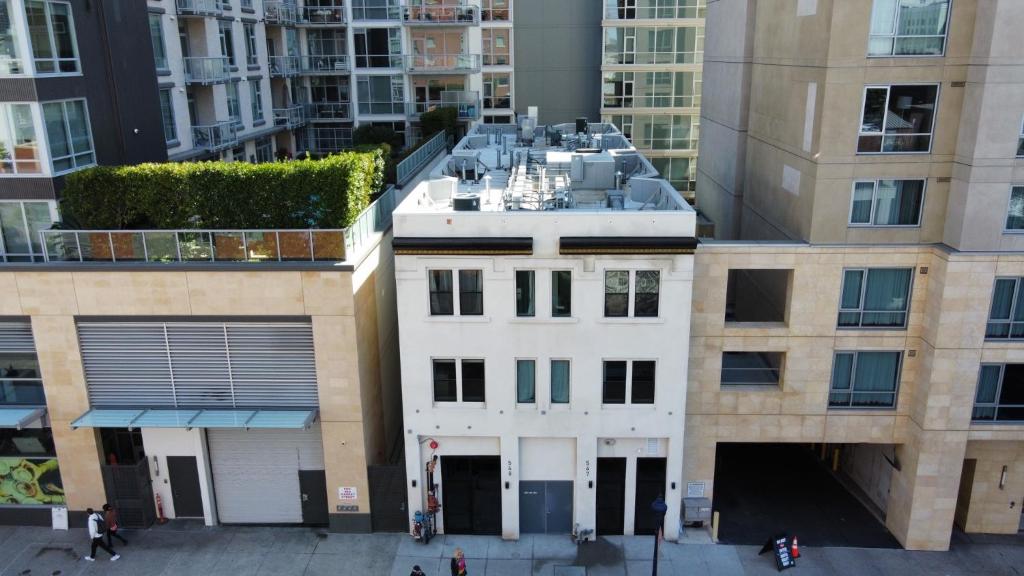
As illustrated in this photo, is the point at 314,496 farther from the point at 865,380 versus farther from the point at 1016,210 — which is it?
the point at 1016,210

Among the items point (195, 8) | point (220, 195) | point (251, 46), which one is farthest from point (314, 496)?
point (251, 46)

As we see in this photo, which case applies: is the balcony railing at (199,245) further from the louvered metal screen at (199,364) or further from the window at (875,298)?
the window at (875,298)

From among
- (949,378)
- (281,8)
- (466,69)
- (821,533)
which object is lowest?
(821,533)

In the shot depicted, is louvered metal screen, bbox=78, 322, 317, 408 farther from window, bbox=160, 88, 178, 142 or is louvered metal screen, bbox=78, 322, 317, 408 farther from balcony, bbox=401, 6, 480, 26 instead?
balcony, bbox=401, 6, 480, 26

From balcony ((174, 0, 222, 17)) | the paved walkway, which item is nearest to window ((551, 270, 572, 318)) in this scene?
the paved walkway

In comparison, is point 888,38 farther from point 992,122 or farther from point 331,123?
point 331,123

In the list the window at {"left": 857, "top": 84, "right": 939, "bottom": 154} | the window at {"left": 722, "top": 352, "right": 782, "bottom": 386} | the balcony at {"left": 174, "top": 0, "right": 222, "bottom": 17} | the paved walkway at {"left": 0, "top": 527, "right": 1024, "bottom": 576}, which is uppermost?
the balcony at {"left": 174, "top": 0, "right": 222, "bottom": 17}

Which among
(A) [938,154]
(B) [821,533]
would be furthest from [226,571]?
(A) [938,154]
